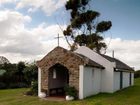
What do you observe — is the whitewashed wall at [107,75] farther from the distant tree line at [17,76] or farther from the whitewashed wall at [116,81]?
the distant tree line at [17,76]

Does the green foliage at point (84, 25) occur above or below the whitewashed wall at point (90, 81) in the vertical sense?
above

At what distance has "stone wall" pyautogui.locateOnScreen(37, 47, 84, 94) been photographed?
23.9 m

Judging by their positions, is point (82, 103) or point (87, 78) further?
point (87, 78)

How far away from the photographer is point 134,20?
29266mm

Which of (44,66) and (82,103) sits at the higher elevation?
(44,66)

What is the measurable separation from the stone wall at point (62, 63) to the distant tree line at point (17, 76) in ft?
31.4

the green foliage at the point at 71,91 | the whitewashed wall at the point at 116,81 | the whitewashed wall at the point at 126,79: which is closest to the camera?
the green foliage at the point at 71,91

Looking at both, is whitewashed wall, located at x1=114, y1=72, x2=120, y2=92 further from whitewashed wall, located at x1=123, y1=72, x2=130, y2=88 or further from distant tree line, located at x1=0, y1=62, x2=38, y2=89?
distant tree line, located at x1=0, y1=62, x2=38, y2=89

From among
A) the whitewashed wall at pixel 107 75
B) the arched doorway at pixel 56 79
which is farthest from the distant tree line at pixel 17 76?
the whitewashed wall at pixel 107 75

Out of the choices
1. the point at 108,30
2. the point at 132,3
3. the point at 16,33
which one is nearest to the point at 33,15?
the point at 16,33

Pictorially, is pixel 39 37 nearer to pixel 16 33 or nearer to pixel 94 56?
pixel 16 33

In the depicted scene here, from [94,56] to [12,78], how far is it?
1449 cm

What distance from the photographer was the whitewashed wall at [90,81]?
23859 mm

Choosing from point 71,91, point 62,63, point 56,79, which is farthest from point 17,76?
point 71,91
